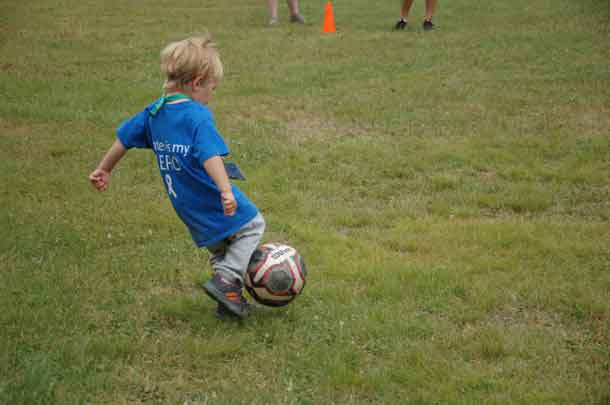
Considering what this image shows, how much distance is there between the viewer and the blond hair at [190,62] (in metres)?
4.34

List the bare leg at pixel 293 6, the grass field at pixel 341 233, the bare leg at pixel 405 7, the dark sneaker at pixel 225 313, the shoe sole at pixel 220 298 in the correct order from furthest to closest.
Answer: the bare leg at pixel 293 6 < the bare leg at pixel 405 7 < the dark sneaker at pixel 225 313 < the shoe sole at pixel 220 298 < the grass field at pixel 341 233

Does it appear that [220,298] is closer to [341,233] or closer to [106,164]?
[106,164]

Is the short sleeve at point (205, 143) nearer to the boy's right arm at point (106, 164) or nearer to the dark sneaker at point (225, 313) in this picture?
the boy's right arm at point (106, 164)

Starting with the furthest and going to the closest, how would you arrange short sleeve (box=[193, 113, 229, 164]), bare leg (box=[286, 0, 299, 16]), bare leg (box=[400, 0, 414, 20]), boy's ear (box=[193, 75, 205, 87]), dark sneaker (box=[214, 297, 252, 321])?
1. bare leg (box=[286, 0, 299, 16])
2. bare leg (box=[400, 0, 414, 20])
3. dark sneaker (box=[214, 297, 252, 321])
4. boy's ear (box=[193, 75, 205, 87])
5. short sleeve (box=[193, 113, 229, 164])

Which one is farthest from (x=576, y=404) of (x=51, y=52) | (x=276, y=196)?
(x=51, y=52)

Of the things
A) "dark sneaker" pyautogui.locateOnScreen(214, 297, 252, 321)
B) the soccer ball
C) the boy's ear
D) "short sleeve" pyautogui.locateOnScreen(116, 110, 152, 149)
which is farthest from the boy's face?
"dark sneaker" pyautogui.locateOnScreen(214, 297, 252, 321)

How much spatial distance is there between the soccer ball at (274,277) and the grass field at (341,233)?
0.18 m

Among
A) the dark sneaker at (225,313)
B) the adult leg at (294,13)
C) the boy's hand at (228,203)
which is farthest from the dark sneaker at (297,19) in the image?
the boy's hand at (228,203)

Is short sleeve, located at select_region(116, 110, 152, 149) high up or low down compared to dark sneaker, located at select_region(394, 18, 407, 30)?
up

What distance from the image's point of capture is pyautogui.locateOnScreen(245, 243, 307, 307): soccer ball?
4672 mm

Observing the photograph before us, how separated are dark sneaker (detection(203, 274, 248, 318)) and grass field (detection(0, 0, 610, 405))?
0.55 ft

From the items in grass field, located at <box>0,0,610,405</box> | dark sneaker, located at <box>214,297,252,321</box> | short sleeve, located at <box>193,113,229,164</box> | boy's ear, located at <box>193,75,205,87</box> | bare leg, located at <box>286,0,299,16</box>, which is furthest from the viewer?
bare leg, located at <box>286,0,299,16</box>

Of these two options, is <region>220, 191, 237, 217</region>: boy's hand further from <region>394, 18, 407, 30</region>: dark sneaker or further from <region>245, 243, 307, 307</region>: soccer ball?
<region>394, 18, 407, 30</region>: dark sneaker

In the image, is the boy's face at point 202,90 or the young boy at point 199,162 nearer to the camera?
the young boy at point 199,162
